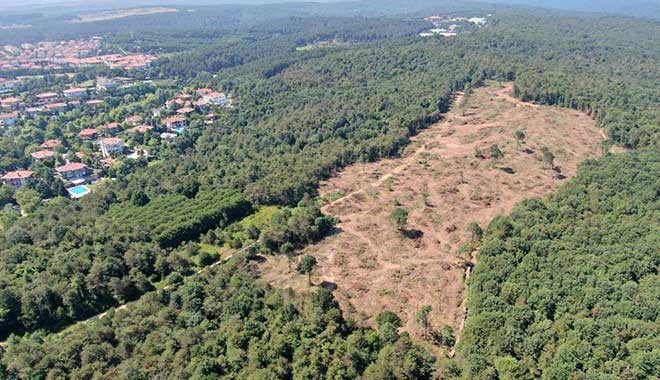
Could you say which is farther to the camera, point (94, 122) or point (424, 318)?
point (94, 122)

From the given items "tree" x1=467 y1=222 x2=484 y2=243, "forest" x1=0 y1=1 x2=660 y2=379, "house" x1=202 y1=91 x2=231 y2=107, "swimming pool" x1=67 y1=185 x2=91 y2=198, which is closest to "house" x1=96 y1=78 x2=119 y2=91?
"house" x1=202 y1=91 x2=231 y2=107

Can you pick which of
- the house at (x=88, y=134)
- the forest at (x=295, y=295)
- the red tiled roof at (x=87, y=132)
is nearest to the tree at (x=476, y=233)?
the forest at (x=295, y=295)

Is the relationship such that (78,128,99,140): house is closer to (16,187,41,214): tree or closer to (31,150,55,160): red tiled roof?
(31,150,55,160): red tiled roof

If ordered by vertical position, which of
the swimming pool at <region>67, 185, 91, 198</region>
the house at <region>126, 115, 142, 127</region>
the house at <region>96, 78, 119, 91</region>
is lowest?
the swimming pool at <region>67, 185, 91, 198</region>

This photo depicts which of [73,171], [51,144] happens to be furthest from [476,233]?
[51,144]

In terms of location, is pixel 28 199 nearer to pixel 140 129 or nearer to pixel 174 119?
pixel 140 129

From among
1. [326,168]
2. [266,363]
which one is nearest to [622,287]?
[266,363]
